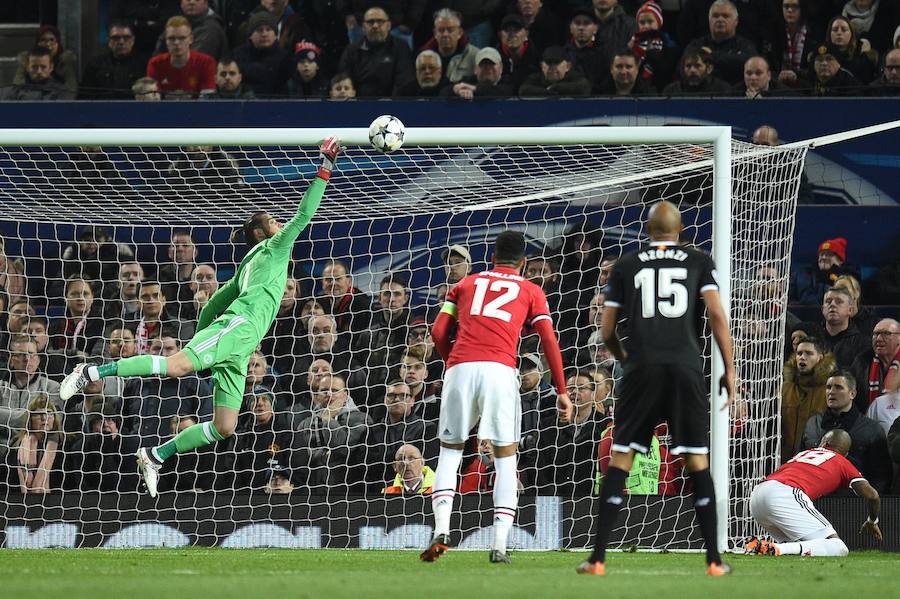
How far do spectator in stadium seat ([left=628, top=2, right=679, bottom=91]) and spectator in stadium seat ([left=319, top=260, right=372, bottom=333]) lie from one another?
3684 mm

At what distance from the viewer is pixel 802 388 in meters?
11.4

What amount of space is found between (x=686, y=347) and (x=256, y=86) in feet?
27.5

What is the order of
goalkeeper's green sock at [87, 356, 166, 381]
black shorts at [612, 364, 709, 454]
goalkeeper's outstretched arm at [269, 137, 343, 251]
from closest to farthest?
black shorts at [612, 364, 709, 454], goalkeeper's green sock at [87, 356, 166, 381], goalkeeper's outstretched arm at [269, 137, 343, 251]

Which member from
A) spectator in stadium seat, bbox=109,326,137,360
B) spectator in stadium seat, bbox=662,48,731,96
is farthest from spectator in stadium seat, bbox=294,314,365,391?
spectator in stadium seat, bbox=662,48,731,96

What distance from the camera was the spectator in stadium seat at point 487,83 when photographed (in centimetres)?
1323

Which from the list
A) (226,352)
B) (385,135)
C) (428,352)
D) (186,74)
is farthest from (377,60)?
(226,352)

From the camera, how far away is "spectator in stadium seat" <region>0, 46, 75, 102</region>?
1390cm

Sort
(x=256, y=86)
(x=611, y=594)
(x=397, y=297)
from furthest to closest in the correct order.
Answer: (x=256, y=86), (x=397, y=297), (x=611, y=594)

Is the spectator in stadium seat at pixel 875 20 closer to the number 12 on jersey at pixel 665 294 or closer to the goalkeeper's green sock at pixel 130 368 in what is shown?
the number 12 on jersey at pixel 665 294

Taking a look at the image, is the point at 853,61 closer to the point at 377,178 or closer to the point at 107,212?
the point at 377,178

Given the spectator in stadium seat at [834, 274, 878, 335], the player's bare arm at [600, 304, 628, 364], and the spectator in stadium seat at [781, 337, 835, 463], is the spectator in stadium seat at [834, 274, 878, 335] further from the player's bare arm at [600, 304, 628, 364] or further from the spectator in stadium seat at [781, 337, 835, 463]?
the player's bare arm at [600, 304, 628, 364]

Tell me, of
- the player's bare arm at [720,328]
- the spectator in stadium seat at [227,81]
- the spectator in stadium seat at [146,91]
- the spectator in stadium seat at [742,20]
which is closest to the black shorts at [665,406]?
the player's bare arm at [720,328]

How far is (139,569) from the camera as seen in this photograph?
727 centimetres

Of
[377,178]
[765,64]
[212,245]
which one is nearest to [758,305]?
[765,64]
